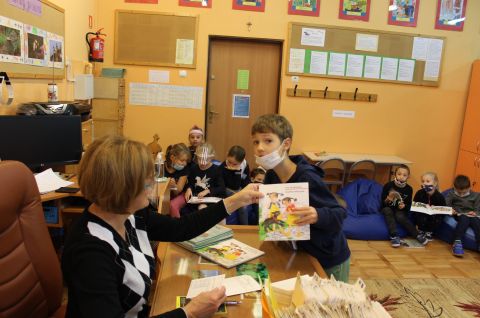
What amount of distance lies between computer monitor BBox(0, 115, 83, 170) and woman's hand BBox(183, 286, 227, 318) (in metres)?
1.92

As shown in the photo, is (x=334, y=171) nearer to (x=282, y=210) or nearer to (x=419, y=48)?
(x=419, y=48)

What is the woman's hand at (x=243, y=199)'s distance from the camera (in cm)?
162

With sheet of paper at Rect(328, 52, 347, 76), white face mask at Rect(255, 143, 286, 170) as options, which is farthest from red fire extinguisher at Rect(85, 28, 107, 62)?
white face mask at Rect(255, 143, 286, 170)

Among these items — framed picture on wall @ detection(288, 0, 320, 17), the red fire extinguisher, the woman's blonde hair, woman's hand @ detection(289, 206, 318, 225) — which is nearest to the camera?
the woman's blonde hair

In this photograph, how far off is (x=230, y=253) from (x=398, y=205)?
11.4 ft

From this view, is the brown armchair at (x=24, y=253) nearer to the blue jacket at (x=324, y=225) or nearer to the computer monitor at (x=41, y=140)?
the blue jacket at (x=324, y=225)

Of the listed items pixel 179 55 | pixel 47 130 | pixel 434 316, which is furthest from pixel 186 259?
pixel 179 55

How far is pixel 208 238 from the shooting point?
68.0 inches

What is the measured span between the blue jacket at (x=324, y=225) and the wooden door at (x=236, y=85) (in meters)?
3.79

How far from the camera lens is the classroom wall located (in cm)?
304

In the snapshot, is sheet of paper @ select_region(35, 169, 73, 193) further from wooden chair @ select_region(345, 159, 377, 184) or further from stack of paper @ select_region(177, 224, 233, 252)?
wooden chair @ select_region(345, 159, 377, 184)

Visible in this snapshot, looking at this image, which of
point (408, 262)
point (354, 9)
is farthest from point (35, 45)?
point (354, 9)

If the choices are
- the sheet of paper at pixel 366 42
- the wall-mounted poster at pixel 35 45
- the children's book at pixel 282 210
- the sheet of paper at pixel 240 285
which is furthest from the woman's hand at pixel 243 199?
the sheet of paper at pixel 366 42

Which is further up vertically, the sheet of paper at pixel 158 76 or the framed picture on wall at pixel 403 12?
the framed picture on wall at pixel 403 12
